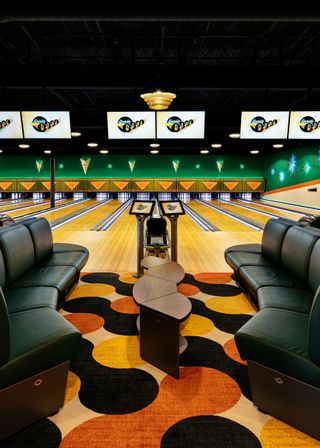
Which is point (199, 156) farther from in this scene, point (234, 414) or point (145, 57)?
point (234, 414)

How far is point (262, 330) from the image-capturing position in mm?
1663

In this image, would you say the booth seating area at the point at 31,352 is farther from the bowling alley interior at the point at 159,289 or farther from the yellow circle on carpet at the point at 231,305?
the yellow circle on carpet at the point at 231,305

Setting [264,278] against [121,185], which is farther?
[121,185]

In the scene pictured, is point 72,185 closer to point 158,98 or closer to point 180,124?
point 180,124

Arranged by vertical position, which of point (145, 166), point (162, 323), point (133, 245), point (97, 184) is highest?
point (145, 166)

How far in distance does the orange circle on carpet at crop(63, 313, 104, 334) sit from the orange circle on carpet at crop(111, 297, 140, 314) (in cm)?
23

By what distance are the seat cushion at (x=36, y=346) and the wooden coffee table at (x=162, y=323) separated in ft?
1.65

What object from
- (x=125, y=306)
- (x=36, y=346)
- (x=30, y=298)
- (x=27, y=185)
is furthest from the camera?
(x=27, y=185)

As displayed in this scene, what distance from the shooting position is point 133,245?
5.57m

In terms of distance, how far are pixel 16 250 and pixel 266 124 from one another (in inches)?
177

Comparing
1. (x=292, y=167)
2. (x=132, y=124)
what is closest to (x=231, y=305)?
(x=132, y=124)

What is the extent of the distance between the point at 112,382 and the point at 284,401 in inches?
36.2

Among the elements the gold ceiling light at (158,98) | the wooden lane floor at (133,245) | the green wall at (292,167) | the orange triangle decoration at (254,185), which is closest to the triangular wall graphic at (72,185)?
the orange triangle decoration at (254,185)

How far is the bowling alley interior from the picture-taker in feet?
4.87
